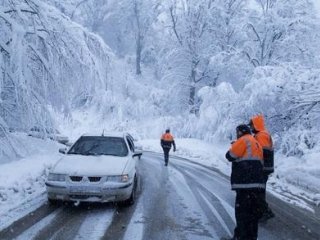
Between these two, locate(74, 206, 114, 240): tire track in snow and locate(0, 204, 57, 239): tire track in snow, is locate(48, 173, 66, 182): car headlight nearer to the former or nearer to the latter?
locate(0, 204, 57, 239): tire track in snow

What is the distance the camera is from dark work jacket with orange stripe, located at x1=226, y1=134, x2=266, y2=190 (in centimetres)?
712

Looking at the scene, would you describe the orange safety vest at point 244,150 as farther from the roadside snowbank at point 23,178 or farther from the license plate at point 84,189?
the roadside snowbank at point 23,178

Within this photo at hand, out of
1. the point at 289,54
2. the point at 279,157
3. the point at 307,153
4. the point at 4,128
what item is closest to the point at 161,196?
the point at 4,128

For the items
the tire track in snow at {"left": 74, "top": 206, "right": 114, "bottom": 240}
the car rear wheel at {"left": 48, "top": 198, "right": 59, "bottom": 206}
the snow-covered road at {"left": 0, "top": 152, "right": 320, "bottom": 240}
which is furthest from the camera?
the car rear wheel at {"left": 48, "top": 198, "right": 59, "bottom": 206}

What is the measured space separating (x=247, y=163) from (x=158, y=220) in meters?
2.58

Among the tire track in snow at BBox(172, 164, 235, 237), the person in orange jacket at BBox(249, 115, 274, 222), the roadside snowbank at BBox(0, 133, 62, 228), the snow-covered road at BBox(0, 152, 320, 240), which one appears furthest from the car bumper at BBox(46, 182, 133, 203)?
the person in orange jacket at BBox(249, 115, 274, 222)

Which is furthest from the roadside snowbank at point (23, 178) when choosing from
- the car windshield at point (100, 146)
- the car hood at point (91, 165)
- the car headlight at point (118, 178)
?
the car headlight at point (118, 178)

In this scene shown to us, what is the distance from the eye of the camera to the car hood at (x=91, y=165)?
9.64m

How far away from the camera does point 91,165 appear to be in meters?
10.0

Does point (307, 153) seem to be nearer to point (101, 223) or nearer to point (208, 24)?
point (101, 223)

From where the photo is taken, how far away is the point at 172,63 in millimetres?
40219

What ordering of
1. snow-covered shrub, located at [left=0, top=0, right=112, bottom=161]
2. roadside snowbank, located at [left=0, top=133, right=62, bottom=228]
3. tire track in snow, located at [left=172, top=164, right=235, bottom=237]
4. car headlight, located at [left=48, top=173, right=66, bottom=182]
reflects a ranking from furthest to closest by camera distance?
snow-covered shrub, located at [left=0, top=0, right=112, bottom=161] < roadside snowbank, located at [left=0, top=133, right=62, bottom=228] < car headlight, located at [left=48, top=173, right=66, bottom=182] < tire track in snow, located at [left=172, top=164, right=235, bottom=237]

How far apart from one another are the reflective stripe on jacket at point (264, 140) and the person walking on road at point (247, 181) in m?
1.68

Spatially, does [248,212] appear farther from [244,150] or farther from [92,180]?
[92,180]
